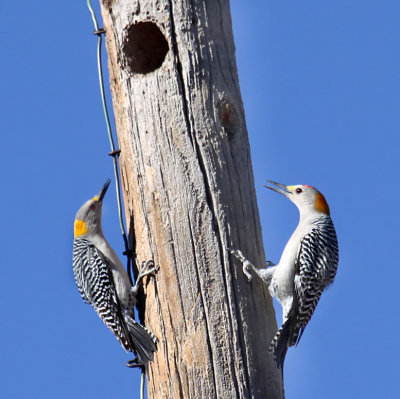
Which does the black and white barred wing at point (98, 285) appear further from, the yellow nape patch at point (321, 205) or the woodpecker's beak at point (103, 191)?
the yellow nape patch at point (321, 205)

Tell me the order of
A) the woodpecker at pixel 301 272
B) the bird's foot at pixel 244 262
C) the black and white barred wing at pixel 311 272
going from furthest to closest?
the black and white barred wing at pixel 311 272, the woodpecker at pixel 301 272, the bird's foot at pixel 244 262

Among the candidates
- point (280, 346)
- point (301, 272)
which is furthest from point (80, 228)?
point (280, 346)

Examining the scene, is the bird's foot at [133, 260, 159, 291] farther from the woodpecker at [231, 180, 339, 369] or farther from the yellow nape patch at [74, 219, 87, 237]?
the yellow nape patch at [74, 219, 87, 237]

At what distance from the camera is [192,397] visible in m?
4.63

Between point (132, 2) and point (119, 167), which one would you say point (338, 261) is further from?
point (132, 2)

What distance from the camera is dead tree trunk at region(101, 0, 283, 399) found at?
470cm

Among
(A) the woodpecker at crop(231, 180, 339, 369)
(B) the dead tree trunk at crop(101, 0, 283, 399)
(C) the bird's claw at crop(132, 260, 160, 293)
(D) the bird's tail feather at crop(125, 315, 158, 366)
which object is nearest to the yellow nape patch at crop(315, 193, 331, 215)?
(A) the woodpecker at crop(231, 180, 339, 369)

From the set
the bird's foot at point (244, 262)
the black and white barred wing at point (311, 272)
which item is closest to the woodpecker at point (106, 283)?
the bird's foot at point (244, 262)

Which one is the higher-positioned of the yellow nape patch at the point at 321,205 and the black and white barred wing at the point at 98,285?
the yellow nape patch at the point at 321,205

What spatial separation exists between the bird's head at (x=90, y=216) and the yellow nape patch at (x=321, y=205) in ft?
5.53

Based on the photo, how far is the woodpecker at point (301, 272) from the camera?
496 cm

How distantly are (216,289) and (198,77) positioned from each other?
1.37m

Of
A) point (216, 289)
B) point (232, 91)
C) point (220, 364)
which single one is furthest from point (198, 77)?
point (220, 364)

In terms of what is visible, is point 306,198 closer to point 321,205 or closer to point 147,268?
point 321,205
